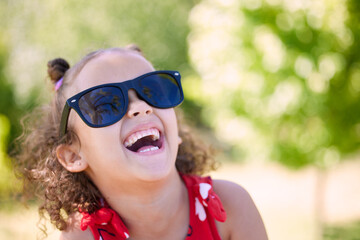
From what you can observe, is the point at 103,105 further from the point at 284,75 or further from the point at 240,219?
the point at 284,75

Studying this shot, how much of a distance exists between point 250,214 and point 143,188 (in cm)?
52

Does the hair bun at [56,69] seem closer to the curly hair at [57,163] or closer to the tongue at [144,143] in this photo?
the curly hair at [57,163]

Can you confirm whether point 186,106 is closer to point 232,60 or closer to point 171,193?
point 232,60

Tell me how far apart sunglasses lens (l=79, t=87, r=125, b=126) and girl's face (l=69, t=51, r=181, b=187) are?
35mm

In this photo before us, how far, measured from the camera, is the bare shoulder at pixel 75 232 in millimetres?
1853

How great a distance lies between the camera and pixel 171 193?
1.93 m

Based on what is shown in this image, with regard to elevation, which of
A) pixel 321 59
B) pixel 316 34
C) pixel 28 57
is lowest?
pixel 321 59

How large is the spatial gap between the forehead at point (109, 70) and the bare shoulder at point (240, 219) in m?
0.73

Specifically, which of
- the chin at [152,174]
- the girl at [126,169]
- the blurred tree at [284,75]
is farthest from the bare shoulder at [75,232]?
the blurred tree at [284,75]

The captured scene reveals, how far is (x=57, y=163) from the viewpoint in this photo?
2.06 meters

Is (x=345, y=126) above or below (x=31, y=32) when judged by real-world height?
below

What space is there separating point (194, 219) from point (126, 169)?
1.41ft

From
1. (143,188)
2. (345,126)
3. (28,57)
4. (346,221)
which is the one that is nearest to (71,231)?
(143,188)

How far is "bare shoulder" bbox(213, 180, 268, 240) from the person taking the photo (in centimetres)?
190
